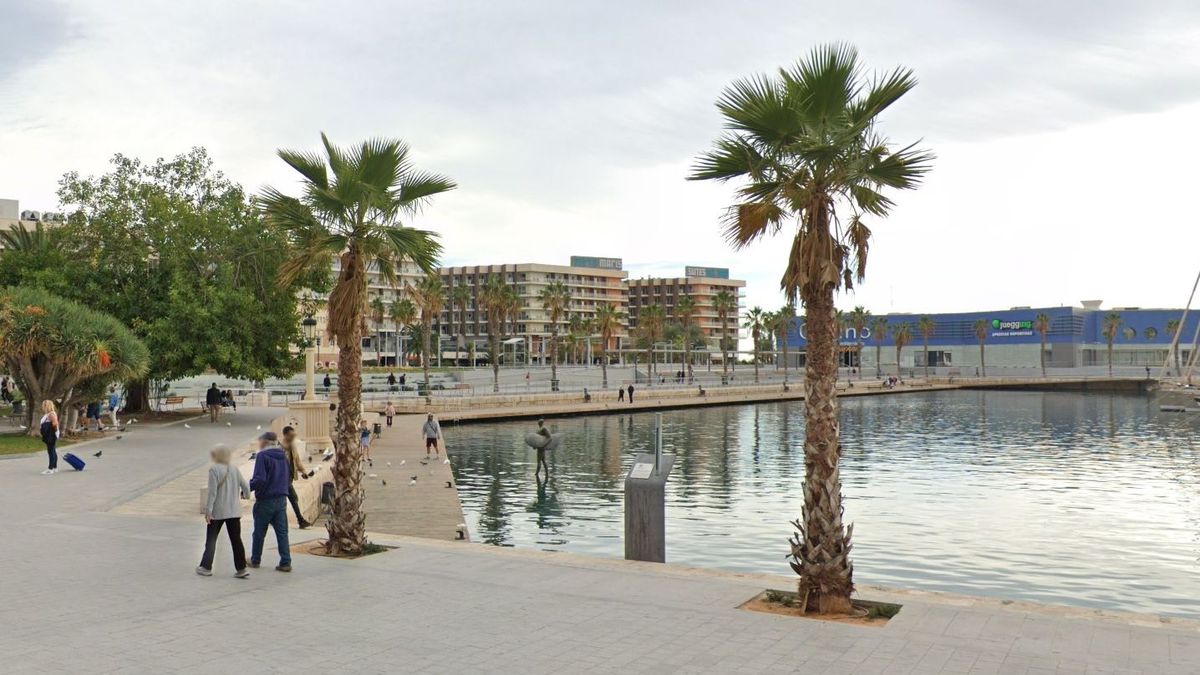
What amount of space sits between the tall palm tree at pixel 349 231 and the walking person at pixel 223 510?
1.96 metres

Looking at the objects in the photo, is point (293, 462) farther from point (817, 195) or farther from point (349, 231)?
point (817, 195)

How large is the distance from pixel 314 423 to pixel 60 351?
26.7ft

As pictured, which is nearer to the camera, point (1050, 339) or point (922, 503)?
point (922, 503)

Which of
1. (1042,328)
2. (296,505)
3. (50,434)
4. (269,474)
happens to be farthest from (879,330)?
(269,474)

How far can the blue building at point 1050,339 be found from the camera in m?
143

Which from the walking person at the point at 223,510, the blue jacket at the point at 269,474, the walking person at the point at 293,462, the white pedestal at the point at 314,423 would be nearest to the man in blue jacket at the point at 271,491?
the blue jacket at the point at 269,474

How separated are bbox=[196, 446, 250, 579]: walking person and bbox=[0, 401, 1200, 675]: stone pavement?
0.23 metres

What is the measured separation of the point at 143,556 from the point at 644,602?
6881 mm

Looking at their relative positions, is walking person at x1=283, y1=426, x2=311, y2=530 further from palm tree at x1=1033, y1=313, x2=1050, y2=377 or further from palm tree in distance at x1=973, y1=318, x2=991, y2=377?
palm tree at x1=1033, y1=313, x2=1050, y2=377

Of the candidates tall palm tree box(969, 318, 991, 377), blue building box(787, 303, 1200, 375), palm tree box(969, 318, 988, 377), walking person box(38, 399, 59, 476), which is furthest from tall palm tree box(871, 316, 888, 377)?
walking person box(38, 399, 59, 476)

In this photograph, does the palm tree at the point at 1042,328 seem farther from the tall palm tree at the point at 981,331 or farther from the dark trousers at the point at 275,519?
the dark trousers at the point at 275,519

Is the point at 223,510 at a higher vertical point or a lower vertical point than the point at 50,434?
lower

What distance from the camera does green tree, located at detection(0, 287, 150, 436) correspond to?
29.2m

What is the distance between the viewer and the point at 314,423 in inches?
1160
